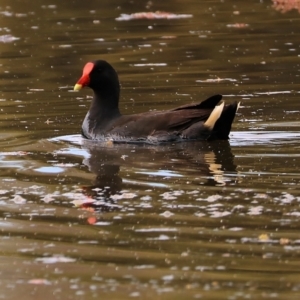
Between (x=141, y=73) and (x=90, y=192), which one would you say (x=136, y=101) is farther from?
(x=90, y=192)

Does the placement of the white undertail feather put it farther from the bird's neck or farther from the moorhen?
the bird's neck

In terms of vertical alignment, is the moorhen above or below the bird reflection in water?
above

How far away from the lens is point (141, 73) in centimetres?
1666

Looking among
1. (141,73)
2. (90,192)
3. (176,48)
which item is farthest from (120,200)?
(176,48)

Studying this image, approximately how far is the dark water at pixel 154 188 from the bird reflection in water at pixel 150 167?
0.02m

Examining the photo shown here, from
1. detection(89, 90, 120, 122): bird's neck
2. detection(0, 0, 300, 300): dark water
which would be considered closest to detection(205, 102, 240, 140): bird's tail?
detection(0, 0, 300, 300): dark water

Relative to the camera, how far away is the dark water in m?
6.09

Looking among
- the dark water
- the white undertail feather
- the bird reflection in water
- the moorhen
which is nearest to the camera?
the dark water

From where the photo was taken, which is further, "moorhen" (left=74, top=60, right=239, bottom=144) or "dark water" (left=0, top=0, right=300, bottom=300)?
"moorhen" (left=74, top=60, right=239, bottom=144)

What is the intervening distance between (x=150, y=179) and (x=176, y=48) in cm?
1119

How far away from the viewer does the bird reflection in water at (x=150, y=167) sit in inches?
335

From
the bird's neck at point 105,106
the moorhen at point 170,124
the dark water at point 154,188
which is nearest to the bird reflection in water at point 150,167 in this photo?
the dark water at point 154,188

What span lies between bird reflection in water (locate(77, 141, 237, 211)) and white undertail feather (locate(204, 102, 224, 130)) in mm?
229

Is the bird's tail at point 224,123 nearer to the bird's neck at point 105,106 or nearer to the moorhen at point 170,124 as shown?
the moorhen at point 170,124
